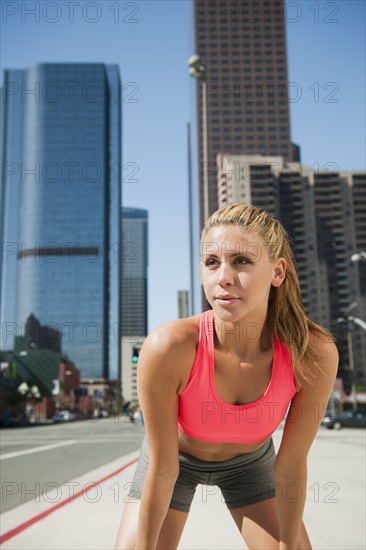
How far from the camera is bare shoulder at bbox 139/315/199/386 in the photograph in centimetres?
196

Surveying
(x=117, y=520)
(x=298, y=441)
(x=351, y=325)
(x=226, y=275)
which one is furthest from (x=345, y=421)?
(x=226, y=275)

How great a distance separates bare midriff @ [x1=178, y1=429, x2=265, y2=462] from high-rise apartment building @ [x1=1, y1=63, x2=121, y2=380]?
148240 mm

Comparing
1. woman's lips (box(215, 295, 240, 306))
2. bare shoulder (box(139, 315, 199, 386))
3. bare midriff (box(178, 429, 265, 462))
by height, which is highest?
woman's lips (box(215, 295, 240, 306))

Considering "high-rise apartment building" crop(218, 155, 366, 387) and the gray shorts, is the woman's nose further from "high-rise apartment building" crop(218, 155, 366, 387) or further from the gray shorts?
"high-rise apartment building" crop(218, 155, 366, 387)

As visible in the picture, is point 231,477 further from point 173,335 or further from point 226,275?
point 226,275

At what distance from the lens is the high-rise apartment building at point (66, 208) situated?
15600 cm

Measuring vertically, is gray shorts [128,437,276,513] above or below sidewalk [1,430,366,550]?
above

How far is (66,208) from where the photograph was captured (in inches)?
6225

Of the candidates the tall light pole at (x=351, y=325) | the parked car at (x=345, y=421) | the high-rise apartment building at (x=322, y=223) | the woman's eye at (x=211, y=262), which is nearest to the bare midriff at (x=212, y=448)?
the woman's eye at (x=211, y=262)

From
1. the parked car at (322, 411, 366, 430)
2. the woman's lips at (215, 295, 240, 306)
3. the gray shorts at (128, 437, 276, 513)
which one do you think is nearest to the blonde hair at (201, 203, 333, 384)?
the woman's lips at (215, 295, 240, 306)

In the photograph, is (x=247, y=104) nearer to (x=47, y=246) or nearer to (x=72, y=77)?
(x=72, y=77)

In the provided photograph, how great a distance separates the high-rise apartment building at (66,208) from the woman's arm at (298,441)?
487ft

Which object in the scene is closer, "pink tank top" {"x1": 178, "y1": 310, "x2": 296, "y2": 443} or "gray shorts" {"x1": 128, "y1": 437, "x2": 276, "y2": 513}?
"pink tank top" {"x1": 178, "y1": 310, "x2": 296, "y2": 443}

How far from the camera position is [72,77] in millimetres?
171250
